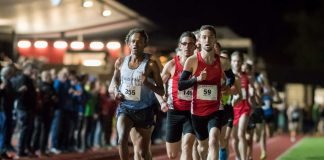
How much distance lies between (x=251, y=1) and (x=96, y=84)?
6518 centimetres

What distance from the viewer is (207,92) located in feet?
37.2

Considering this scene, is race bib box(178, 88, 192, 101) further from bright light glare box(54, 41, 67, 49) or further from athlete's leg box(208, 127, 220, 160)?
bright light glare box(54, 41, 67, 49)

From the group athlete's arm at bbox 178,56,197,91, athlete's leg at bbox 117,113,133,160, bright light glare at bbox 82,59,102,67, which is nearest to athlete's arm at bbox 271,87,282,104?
athlete's arm at bbox 178,56,197,91

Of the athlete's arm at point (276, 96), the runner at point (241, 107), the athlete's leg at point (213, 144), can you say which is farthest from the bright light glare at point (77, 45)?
the athlete's leg at point (213, 144)

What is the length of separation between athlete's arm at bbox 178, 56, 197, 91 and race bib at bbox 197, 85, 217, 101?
8.0 inches

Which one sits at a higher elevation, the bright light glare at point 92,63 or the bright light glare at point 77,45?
the bright light glare at point 77,45

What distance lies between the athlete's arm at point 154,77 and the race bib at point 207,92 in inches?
20.9

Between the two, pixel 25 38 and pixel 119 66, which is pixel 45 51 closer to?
pixel 25 38

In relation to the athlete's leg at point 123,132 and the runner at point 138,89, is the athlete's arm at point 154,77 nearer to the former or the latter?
the runner at point 138,89

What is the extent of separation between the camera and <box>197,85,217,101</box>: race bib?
11.3 metres

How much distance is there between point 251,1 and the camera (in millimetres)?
85625

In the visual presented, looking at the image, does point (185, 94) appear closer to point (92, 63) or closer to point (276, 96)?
point (276, 96)

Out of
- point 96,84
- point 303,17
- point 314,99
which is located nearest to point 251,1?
point 303,17

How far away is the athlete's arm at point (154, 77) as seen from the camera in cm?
1130
